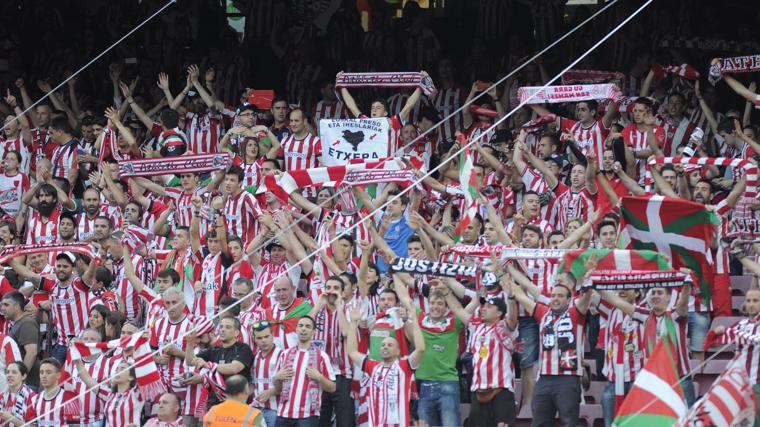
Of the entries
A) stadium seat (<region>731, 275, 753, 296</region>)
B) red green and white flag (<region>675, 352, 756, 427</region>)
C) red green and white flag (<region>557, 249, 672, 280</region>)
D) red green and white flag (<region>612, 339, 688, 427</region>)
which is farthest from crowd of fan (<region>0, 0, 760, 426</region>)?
red green and white flag (<region>675, 352, 756, 427</region>)

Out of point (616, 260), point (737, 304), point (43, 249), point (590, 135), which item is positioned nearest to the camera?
point (616, 260)

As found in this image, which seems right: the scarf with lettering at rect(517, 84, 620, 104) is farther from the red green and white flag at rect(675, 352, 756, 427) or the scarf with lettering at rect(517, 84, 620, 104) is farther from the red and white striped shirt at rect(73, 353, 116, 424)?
the red green and white flag at rect(675, 352, 756, 427)

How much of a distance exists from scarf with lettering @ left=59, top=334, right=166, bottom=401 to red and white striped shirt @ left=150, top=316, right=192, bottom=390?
0.20 metres

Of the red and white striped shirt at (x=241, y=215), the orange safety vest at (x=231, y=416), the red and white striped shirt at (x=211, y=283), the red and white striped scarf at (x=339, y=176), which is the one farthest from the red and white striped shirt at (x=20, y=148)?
the orange safety vest at (x=231, y=416)

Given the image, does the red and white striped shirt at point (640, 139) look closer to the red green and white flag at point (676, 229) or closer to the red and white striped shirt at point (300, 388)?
the red green and white flag at point (676, 229)

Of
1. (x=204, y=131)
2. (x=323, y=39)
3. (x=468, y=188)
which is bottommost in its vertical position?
(x=468, y=188)

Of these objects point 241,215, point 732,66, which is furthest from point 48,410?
point 732,66

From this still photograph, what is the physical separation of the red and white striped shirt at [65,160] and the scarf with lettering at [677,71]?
264 inches

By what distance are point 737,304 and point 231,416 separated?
221 inches

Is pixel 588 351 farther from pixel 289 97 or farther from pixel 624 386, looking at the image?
pixel 289 97

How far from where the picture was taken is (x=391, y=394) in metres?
15.5

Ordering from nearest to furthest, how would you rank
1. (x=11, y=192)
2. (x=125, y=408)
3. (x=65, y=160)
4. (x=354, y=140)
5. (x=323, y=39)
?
(x=125, y=408) → (x=354, y=140) → (x=11, y=192) → (x=65, y=160) → (x=323, y=39)

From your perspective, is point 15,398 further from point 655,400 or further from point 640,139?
point 640,139

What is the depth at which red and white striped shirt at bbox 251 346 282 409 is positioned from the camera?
15.8m
